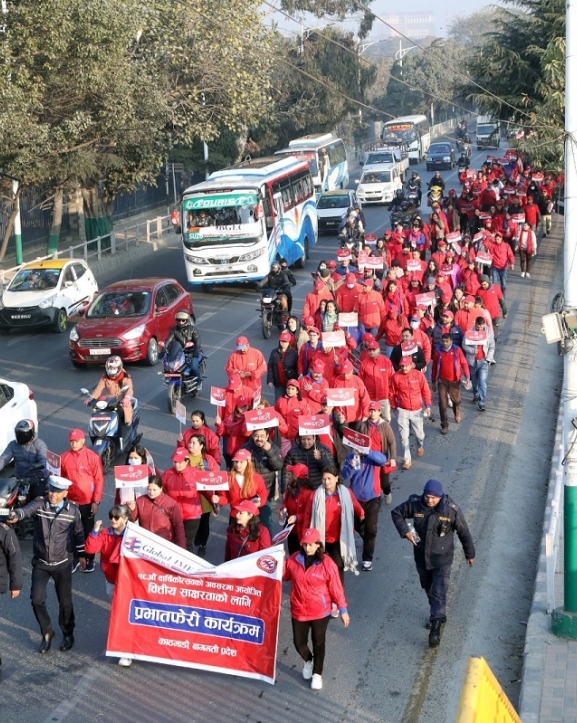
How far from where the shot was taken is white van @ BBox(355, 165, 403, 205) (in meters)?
46.5

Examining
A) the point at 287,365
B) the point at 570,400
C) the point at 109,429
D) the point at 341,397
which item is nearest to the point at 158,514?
the point at 341,397

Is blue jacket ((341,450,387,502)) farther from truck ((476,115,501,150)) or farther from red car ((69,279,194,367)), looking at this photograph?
truck ((476,115,501,150))

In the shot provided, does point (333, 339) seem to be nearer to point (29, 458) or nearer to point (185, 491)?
point (29, 458)

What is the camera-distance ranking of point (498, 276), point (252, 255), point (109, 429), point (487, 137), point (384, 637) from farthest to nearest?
point (487, 137), point (252, 255), point (498, 276), point (109, 429), point (384, 637)

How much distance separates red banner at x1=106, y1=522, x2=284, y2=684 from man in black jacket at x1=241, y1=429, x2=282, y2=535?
2.19 meters

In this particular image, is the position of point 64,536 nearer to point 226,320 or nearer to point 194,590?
point 194,590

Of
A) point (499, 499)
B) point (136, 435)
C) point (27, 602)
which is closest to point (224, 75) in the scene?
point (136, 435)

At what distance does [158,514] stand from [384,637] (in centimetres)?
224

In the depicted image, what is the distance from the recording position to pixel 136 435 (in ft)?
50.3

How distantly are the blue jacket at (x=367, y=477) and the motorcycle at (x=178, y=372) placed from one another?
6456mm

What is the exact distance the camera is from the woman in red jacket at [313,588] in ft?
29.5

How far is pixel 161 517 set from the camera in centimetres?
1022

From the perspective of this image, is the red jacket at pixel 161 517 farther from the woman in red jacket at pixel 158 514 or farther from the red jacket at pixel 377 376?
the red jacket at pixel 377 376

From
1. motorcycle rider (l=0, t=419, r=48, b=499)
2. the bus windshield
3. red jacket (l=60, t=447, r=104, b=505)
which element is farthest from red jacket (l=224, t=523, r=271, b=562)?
the bus windshield
